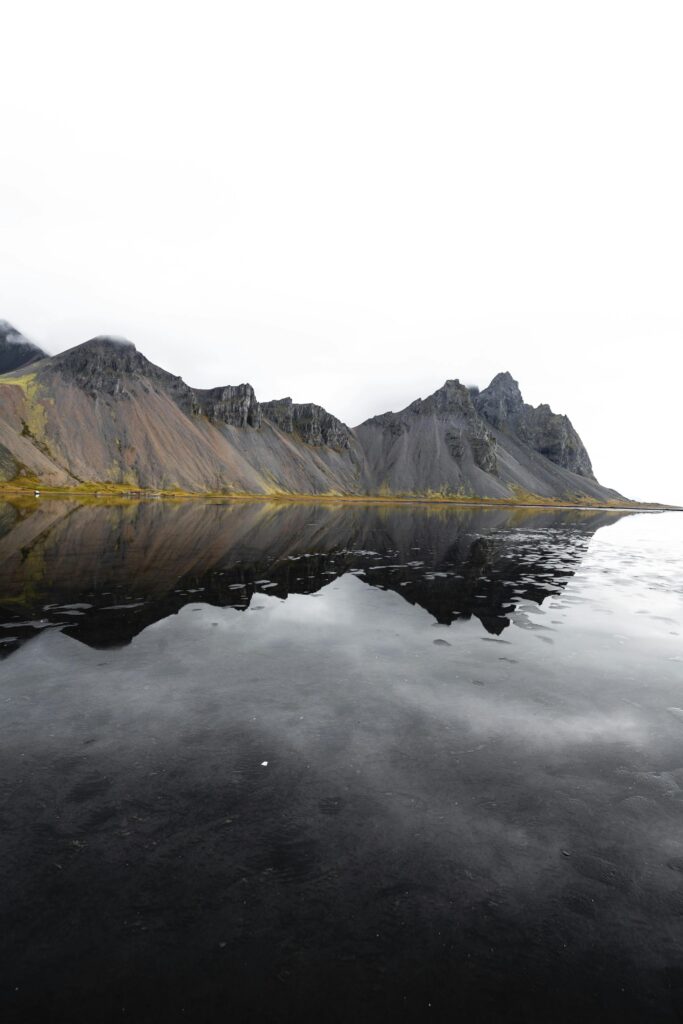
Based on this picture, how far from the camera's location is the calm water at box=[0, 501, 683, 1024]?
16.8ft

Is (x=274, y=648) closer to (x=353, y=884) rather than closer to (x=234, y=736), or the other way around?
(x=234, y=736)

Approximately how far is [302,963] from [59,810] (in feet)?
15.6

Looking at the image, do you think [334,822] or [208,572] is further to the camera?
[208,572]

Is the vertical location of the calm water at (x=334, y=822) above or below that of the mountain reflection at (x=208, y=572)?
below

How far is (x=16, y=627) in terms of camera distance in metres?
16.1

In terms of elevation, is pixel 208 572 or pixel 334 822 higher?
pixel 208 572

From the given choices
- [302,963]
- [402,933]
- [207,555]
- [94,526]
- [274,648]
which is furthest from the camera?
[94,526]

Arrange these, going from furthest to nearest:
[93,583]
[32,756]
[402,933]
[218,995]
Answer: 1. [93,583]
2. [32,756]
3. [402,933]
4. [218,995]

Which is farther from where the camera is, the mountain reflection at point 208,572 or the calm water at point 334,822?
the mountain reflection at point 208,572

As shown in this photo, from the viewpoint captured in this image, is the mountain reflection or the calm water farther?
the mountain reflection

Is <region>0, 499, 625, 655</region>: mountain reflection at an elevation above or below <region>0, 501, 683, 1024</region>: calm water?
above

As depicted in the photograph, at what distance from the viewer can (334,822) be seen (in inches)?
298

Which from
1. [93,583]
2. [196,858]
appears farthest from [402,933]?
[93,583]

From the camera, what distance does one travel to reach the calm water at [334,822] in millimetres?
5113
